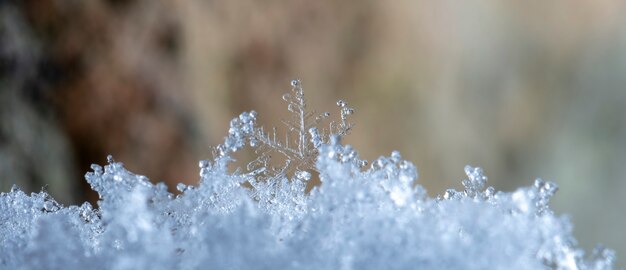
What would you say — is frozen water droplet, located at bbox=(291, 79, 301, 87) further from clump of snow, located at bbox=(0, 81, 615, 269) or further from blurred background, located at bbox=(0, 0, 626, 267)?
blurred background, located at bbox=(0, 0, 626, 267)

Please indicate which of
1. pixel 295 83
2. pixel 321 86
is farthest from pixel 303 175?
pixel 321 86

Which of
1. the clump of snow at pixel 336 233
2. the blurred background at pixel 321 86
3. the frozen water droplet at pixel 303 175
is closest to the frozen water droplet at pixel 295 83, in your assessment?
the frozen water droplet at pixel 303 175

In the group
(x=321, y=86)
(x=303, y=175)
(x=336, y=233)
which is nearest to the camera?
(x=336, y=233)

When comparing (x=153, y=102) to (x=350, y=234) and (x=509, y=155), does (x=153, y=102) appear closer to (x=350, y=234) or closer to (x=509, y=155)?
(x=509, y=155)

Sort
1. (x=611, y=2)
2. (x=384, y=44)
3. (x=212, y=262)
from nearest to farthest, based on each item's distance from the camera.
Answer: (x=212, y=262), (x=611, y=2), (x=384, y=44)

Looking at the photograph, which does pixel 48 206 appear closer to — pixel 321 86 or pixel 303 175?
pixel 303 175

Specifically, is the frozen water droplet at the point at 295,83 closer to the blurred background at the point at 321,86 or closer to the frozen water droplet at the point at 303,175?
the frozen water droplet at the point at 303,175

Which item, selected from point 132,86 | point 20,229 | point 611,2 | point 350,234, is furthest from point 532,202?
point 132,86

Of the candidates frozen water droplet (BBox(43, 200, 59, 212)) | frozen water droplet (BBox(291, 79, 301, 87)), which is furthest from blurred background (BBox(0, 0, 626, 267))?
frozen water droplet (BBox(43, 200, 59, 212))

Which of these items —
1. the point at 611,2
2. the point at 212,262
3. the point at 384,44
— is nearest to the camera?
the point at 212,262
